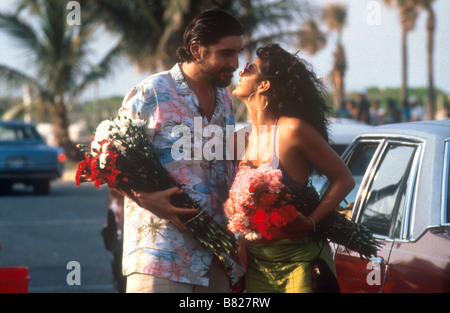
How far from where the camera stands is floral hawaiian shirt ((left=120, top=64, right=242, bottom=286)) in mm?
3166

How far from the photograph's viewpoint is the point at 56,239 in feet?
34.3

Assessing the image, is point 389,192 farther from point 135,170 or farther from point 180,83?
point 135,170

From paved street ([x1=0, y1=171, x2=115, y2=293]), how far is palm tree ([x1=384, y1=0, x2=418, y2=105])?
18617 millimetres

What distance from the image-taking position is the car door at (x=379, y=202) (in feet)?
12.4

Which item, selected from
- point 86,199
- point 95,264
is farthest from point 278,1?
point 95,264

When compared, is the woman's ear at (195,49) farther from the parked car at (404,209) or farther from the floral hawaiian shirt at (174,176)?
the parked car at (404,209)

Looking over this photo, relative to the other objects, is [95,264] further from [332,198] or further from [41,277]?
[332,198]

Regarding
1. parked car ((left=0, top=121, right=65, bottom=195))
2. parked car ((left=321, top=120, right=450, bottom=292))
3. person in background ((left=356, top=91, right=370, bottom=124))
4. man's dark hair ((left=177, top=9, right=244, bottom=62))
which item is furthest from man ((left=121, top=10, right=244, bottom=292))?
person in background ((left=356, top=91, right=370, bottom=124))

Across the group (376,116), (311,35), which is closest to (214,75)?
(311,35)

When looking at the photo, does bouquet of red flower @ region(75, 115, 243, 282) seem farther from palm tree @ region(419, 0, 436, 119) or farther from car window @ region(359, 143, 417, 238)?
palm tree @ region(419, 0, 436, 119)

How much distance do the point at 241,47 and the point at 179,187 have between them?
0.68 meters

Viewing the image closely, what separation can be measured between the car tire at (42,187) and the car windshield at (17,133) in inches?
42.4

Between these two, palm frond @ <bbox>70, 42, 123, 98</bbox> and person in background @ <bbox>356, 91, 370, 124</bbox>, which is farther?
palm frond @ <bbox>70, 42, 123, 98</bbox>

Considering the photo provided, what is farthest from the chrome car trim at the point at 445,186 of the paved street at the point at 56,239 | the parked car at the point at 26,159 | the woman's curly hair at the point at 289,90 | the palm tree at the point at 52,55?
the palm tree at the point at 52,55
